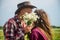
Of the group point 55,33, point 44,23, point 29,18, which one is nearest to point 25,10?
point 29,18

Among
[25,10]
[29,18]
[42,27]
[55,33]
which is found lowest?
[55,33]

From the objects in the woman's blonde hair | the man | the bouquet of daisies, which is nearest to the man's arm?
the man

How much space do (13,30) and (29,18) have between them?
0.87ft

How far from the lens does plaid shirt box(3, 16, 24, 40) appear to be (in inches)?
85.3

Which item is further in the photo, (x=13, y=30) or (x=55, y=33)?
(x=55, y=33)

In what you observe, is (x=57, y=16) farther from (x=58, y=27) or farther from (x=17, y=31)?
(x=17, y=31)

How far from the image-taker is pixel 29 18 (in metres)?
2.14

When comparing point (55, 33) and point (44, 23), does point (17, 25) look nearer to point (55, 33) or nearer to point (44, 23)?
point (44, 23)

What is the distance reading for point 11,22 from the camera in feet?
7.24

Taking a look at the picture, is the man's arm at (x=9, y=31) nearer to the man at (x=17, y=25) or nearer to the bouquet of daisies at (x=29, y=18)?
the man at (x=17, y=25)

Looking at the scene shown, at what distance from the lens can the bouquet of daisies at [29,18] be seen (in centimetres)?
215

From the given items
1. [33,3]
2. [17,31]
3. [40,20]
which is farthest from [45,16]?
[17,31]

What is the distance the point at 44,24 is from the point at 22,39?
1.18ft

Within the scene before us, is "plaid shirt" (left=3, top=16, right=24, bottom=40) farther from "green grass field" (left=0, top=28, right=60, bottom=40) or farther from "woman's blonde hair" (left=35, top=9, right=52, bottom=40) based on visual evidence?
"woman's blonde hair" (left=35, top=9, right=52, bottom=40)
